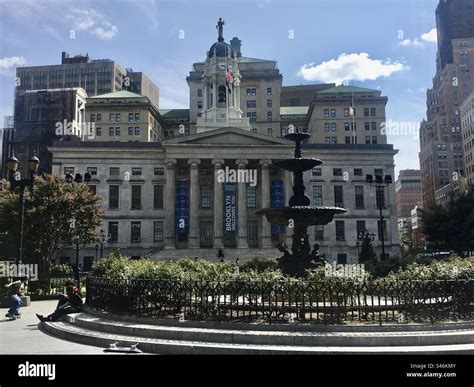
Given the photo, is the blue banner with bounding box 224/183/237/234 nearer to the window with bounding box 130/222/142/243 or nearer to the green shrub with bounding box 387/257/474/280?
the window with bounding box 130/222/142/243

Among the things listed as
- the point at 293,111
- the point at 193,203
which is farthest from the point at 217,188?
the point at 293,111

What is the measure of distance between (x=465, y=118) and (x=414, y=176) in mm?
69039

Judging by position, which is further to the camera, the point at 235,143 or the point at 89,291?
the point at 235,143

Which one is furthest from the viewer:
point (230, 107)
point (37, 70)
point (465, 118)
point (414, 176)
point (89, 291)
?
point (414, 176)

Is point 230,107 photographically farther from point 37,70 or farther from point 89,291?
point 37,70

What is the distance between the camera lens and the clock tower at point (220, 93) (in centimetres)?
7038

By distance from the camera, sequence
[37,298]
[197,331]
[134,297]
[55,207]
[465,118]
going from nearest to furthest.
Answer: [197,331] < [134,297] < [37,298] < [55,207] < [465,118]

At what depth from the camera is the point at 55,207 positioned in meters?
32.1

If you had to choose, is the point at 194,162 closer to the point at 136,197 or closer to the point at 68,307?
the point at 136,197

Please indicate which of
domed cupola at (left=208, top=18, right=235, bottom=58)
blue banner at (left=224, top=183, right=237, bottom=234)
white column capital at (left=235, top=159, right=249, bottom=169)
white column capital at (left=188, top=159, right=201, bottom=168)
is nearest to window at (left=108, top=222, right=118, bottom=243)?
white column capital at (left=188, top=159, right=201, bottom=168)

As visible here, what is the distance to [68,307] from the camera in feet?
51.9

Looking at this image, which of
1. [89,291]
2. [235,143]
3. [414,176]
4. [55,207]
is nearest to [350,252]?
[235,143]

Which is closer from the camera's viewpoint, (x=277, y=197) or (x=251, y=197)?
(x=277, y=197)

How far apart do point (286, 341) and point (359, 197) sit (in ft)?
190
